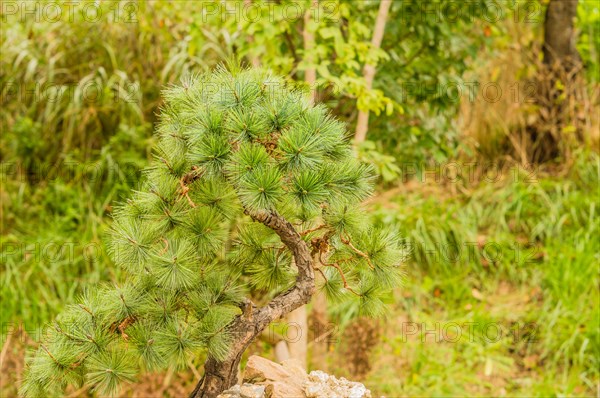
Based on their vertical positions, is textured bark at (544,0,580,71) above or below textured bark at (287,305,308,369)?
above

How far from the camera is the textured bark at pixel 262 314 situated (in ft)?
6.61

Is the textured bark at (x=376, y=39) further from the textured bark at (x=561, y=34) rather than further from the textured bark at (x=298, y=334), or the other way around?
the textured bark at (x=561, y=34)

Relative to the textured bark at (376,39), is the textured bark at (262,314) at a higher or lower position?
lower

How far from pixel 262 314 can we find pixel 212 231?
0.28 metres

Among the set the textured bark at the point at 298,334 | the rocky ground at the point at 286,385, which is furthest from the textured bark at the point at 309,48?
the rocky ground at the point at 286,385

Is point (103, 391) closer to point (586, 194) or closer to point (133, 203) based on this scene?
point (133, 203)

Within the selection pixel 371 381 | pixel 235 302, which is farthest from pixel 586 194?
pixel 235 302

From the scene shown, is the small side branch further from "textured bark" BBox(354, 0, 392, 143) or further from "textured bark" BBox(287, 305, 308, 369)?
"textured bark" BBox(354, 0, 392, 143)

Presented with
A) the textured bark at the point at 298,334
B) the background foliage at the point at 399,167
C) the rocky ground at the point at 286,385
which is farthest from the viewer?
the background foliage at the point at 399,167

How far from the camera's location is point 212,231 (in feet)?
6.55

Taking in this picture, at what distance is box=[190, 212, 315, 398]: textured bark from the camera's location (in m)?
2.02

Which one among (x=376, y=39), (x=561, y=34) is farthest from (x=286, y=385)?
(x=561, y=34)

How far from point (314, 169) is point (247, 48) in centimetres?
178

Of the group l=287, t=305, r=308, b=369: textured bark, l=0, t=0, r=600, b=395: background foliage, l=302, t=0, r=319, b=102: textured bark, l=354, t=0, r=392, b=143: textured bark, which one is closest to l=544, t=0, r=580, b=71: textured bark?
l=0, t=0, r=600, b=395: background foliage
